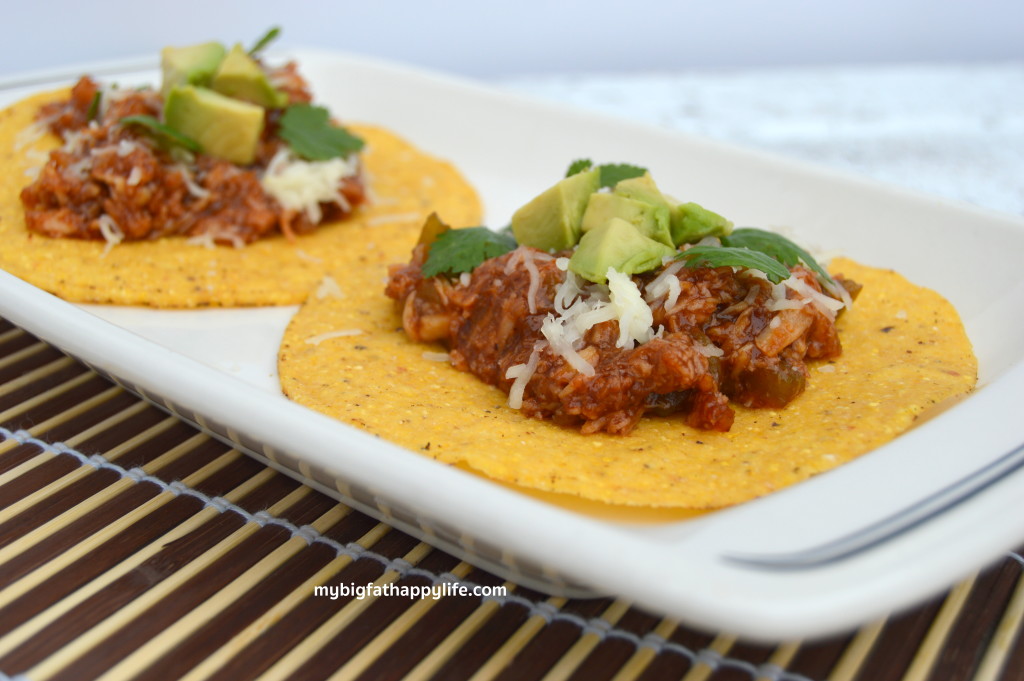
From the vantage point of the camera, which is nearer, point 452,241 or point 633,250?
point 633,250

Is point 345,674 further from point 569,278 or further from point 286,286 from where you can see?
point 286,286

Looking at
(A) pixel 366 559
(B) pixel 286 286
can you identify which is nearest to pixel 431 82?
(B) pixel 286 286

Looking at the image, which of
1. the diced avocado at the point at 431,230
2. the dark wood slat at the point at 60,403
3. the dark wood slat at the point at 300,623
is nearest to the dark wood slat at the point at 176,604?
the dark wood slat at the point at 300,623

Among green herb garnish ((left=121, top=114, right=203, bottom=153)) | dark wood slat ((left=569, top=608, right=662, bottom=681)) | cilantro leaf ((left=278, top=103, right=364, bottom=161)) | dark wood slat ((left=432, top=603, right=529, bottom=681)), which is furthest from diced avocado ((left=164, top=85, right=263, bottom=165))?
dark wood slat ((left=569, top=608, right=662, bottom=681))

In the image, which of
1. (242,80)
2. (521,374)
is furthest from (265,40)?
(521,374)

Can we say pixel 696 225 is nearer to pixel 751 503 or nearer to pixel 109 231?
pixel 751 503

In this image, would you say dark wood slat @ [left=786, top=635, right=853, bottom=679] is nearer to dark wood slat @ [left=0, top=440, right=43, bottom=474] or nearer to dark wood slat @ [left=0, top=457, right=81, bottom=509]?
dark wood slat @ [left=0, top=457, right=81, bottom=509]
